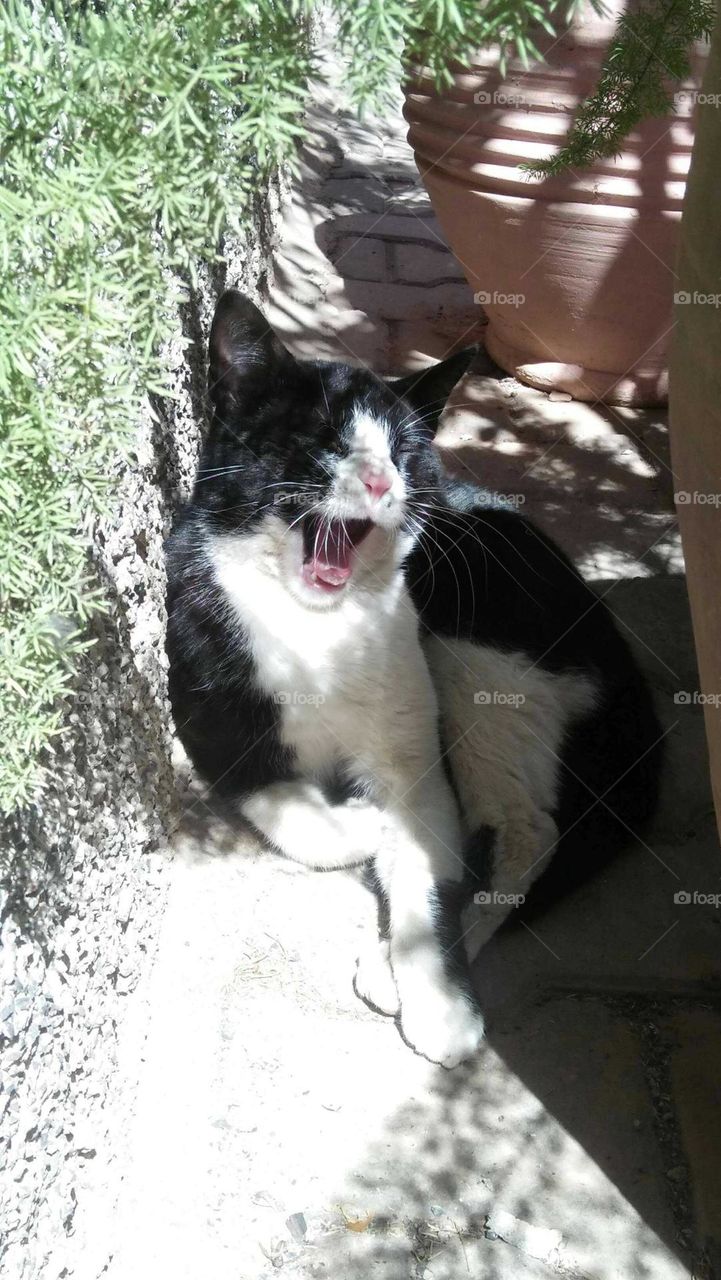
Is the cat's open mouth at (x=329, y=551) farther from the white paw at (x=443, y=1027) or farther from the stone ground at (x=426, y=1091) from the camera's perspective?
the white paw at (x=443, y=1027)

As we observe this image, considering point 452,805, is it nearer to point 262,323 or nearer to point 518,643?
point 518,643

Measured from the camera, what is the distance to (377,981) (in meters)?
1.99

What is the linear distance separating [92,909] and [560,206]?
260 centimetres

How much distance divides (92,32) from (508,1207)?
1.68 meters

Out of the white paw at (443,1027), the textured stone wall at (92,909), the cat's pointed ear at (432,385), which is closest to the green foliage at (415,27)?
the textured stone wall at (92,909)

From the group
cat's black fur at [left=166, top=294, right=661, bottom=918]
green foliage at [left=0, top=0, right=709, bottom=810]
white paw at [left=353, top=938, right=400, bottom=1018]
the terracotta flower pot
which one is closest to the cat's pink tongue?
cat's black fur at [left=166, top=294, right=661, bottom=918]

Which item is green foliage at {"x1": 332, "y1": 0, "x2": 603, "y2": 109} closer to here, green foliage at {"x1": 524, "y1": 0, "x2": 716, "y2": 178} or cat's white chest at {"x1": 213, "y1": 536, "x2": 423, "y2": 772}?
green foliage at {"x1": 524, "y1": 0, "x2": 716, "y2": 178}

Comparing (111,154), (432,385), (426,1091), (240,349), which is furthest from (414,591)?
(111,154)

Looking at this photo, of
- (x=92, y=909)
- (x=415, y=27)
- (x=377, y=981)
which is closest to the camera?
(x=415, y=27)

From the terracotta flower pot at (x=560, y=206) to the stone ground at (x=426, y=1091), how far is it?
1.46 meters

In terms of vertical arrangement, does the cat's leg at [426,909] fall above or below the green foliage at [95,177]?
below

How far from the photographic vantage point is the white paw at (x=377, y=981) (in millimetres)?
1968

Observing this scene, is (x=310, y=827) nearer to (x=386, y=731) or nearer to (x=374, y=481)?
(x=386, y=731)

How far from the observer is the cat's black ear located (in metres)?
1.94
